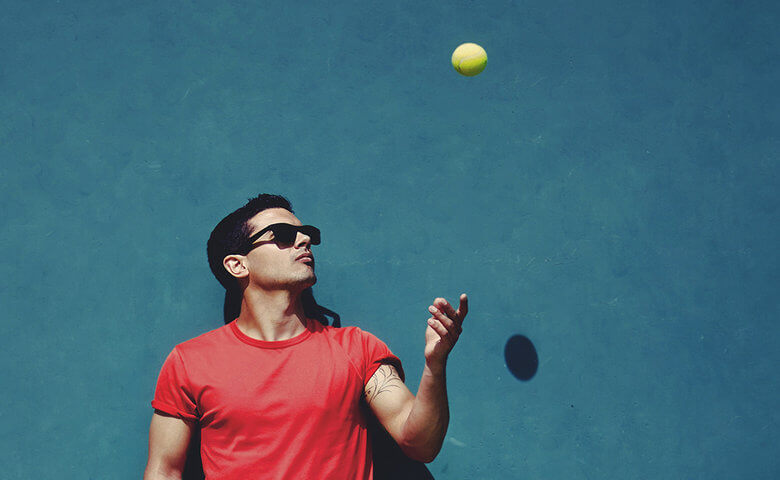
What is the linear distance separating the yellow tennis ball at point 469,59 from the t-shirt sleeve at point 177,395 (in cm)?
188

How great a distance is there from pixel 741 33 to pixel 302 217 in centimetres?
265

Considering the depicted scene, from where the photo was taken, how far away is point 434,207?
2.99m

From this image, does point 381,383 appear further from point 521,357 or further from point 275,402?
point 521,357

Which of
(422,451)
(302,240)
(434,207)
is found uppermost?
(434,207)

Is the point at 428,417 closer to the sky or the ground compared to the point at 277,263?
closer to the ground

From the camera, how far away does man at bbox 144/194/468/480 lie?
2.30 meters

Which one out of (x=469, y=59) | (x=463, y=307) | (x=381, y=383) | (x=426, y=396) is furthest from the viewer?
(x=469, y=59)

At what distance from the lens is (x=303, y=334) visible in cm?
252

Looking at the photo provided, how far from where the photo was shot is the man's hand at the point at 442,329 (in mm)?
2064

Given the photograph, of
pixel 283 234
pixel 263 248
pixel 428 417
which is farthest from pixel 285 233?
pixel 428 417

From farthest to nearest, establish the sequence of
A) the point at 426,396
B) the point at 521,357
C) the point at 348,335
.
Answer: the point at 521,357 → the point at 348,335 → the point at 426,396

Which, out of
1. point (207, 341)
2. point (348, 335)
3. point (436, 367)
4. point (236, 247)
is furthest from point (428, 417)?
point (236, 247)

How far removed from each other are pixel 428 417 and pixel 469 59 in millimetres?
1661

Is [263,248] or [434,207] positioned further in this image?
[434,207]
